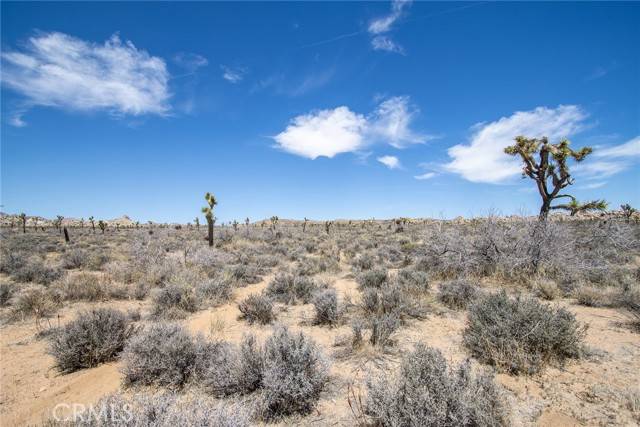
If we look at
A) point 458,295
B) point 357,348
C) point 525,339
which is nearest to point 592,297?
point 458,295

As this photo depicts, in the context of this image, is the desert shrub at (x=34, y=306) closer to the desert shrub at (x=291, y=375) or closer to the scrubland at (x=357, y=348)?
the scrubland at (x=357, y=348)

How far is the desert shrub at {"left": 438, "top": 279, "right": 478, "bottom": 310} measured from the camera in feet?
24.8

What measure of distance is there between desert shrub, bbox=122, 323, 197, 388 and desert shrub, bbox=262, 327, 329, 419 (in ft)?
4.64

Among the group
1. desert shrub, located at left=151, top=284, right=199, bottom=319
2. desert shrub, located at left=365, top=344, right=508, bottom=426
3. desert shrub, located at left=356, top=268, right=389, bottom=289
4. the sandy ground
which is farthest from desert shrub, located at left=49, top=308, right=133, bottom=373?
desert shrub, located at left=356, top=268, right=389, bottom=289

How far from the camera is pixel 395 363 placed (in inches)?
194

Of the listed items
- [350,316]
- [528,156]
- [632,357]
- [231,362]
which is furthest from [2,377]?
[528,156]

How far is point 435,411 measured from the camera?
2.88 metres

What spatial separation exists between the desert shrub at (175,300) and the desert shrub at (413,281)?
5933 mm

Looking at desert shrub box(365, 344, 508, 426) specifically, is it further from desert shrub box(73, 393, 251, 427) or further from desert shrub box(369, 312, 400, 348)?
desert shrub box(369, 312, 400, 348)

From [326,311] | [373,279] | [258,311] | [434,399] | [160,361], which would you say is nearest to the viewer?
[434,399]

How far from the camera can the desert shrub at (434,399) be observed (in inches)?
114

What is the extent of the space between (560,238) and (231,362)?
1049 cm

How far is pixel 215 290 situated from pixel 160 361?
187 inches

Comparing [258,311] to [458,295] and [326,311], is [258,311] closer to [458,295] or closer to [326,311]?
[326,311]
